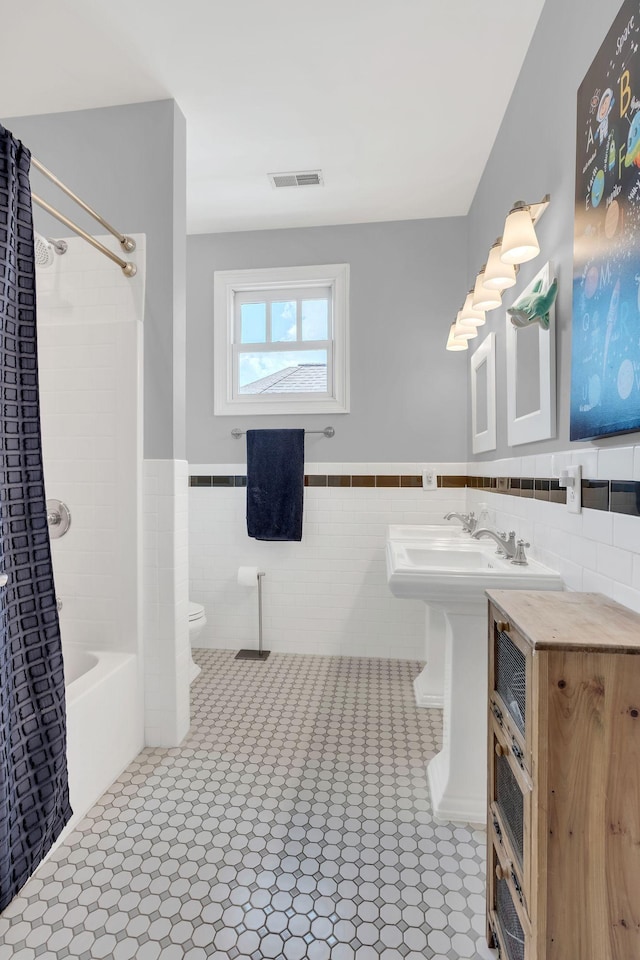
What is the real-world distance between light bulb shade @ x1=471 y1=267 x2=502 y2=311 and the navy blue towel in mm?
1314

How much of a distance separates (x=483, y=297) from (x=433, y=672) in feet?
→ 5.79

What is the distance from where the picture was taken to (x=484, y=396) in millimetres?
2451

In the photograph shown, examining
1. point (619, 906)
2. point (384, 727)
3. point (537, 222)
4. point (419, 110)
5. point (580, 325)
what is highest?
point (419, 110)

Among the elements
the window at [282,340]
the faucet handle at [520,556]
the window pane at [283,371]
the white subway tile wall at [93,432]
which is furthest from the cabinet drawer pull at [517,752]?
the window pane at [283,371]

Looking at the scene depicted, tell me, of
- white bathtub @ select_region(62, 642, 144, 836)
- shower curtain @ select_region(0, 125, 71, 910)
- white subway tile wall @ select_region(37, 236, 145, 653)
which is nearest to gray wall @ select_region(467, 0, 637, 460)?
shower curtain @ select_region(0, 125, 71, 910)

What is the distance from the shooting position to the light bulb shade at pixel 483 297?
6.23 ft

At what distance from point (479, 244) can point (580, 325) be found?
158 cm

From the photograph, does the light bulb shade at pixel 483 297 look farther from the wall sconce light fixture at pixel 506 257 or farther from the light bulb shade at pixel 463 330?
the light bulb shade at pixel 463 330

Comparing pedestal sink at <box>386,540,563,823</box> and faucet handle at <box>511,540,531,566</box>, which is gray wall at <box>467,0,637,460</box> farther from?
pedestal sink at <box>386,540,563,823</box>

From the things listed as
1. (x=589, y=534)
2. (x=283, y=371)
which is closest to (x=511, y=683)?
(x=589, y=534)

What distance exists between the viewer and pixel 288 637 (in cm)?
308

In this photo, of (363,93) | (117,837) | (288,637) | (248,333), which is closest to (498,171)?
(363,93)

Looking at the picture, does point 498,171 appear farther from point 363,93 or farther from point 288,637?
point 288,637

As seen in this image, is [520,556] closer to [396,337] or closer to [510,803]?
[510,803]
